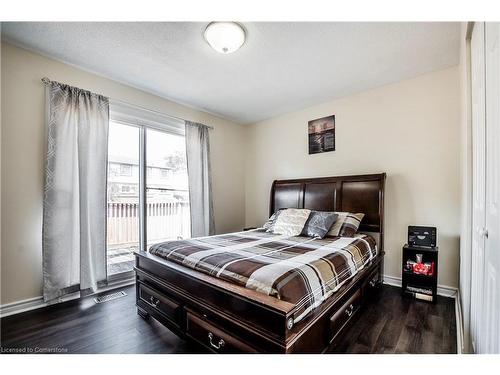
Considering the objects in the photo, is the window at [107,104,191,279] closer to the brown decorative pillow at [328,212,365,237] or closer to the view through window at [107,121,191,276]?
the view through window at [107,121,191,276]

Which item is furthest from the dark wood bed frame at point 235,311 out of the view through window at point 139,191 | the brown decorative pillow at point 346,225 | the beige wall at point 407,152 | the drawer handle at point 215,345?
the view through window at point 139,191

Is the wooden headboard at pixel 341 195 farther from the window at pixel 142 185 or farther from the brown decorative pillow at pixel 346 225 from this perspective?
the window at pixel 142 185

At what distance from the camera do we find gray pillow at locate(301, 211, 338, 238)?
8.57 feet

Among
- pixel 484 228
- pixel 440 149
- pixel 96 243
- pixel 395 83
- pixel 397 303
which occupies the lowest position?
pixel 397 303

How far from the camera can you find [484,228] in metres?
1.08

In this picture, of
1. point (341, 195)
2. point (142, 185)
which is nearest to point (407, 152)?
point (341, 195)

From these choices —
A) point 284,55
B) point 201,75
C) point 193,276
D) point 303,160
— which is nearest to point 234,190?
point 303,160

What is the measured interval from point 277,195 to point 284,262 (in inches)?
87.9

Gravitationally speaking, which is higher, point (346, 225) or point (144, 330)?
point (346, 225)

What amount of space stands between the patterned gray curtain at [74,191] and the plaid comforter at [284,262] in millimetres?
957

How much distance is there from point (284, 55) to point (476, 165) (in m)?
1.80

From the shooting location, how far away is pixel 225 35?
1.87 meters

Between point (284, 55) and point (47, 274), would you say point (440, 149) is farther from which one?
point (47, 274)

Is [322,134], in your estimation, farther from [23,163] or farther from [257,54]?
[23,163]
